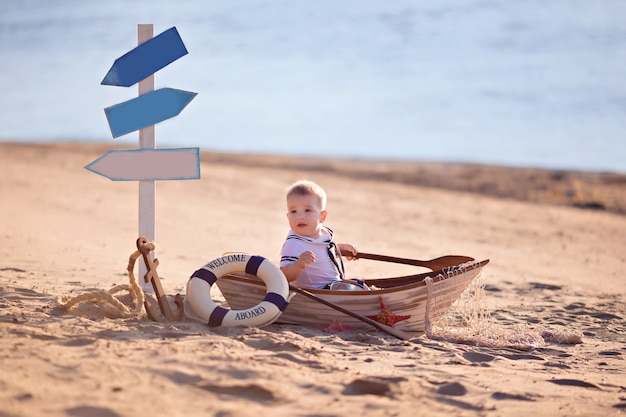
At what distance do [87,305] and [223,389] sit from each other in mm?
1980

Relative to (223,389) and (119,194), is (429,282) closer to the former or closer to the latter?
(223,389)

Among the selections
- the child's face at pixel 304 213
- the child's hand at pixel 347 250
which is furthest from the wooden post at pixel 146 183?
the child's hand at pixel 347 250

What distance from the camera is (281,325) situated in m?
5.79

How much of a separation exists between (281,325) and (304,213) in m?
0.88

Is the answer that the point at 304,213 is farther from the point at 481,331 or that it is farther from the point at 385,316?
the point at 481,331

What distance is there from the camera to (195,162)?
6.00 m

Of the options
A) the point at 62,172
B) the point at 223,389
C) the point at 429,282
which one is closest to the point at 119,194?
the point at 62,172

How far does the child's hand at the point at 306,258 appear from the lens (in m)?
5.72

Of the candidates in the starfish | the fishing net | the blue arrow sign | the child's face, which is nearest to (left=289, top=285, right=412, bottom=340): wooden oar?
the starfish

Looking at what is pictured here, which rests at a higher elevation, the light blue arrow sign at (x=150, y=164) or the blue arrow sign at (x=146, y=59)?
the blue arrow sign at (x=146, y=59)

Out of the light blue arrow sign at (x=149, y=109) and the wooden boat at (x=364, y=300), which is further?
the light blue arrow sign at (x=149, y=109)

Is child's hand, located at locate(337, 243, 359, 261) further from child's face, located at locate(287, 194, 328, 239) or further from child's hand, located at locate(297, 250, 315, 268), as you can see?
child's hand, located at locate(297, 250, 315, 268)

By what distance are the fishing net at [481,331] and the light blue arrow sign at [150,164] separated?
2.06 meters

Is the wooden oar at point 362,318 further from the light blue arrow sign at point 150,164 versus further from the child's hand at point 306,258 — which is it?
the light blue arrow sign at point 150,164
